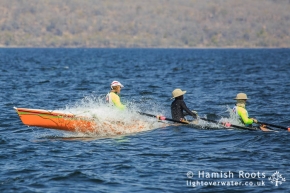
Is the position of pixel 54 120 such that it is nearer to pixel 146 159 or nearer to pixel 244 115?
pixel 146 159

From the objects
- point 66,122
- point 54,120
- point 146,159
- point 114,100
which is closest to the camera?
point 146,159

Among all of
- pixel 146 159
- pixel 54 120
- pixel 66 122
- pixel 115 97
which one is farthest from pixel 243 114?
pixel 54 120

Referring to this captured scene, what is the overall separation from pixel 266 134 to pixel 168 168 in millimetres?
5425

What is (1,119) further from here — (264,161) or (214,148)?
(264,161)

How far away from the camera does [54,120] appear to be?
18.1 metres

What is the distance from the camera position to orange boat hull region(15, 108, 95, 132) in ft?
58.3

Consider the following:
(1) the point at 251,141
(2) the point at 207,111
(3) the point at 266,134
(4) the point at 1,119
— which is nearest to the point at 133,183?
(1) the point at 251,141

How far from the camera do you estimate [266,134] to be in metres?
18.5

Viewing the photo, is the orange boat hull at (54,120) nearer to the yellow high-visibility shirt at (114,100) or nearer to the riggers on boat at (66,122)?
the riggers on boat at (66,122)

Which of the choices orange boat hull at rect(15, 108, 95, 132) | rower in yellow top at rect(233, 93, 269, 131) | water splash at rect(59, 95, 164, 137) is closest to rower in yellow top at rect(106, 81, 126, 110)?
water splash at rect(59, 95, 164, 137)

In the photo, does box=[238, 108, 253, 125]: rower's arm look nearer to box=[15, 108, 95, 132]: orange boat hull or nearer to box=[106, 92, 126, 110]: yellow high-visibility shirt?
box=[106, 92, 126, 110]: yellow high-visibility shirt

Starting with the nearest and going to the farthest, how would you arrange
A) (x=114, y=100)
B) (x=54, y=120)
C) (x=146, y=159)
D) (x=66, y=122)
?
(x=146, y=159) → (x=54, y=120) → (x=66, y=122) → (x=114, y=100)

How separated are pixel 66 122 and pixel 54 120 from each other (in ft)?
1.24

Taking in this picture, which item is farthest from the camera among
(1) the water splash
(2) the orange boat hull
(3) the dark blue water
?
(1) the water splash
